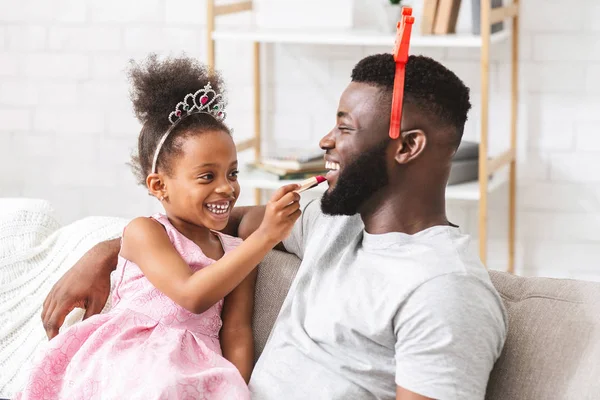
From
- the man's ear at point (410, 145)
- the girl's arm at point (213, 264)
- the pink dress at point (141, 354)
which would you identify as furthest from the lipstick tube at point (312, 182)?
the pink dress at point (141, 354)

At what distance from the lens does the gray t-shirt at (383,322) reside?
1249 millimetres

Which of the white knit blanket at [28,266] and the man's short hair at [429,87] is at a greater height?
the man's short hair at [429,87]

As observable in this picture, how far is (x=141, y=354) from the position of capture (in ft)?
5.01

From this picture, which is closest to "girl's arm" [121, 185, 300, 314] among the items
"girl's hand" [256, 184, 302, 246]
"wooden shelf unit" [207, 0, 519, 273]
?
"girl's hand" [256, 184, 302, 246]

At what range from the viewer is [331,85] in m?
3.33

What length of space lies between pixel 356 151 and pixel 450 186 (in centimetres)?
148

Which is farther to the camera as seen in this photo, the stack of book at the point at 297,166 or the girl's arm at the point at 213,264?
the stack of book at the point at 297,166

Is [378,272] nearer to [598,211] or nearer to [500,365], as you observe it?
[500,365]

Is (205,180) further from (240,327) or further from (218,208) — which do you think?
(240,327)

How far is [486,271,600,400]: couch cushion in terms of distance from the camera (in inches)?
52.1

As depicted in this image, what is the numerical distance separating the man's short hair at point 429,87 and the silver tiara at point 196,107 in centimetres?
39

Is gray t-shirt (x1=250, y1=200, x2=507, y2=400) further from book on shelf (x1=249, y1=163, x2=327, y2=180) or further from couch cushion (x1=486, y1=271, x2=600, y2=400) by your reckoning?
book on shelf (x1=249, y1=163, x2=327, y2=180)

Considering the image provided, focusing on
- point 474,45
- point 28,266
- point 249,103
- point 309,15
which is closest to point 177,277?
point 28,266

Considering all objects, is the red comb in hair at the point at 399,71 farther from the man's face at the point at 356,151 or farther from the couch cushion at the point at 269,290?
the couch cushion at the point at 269,290
